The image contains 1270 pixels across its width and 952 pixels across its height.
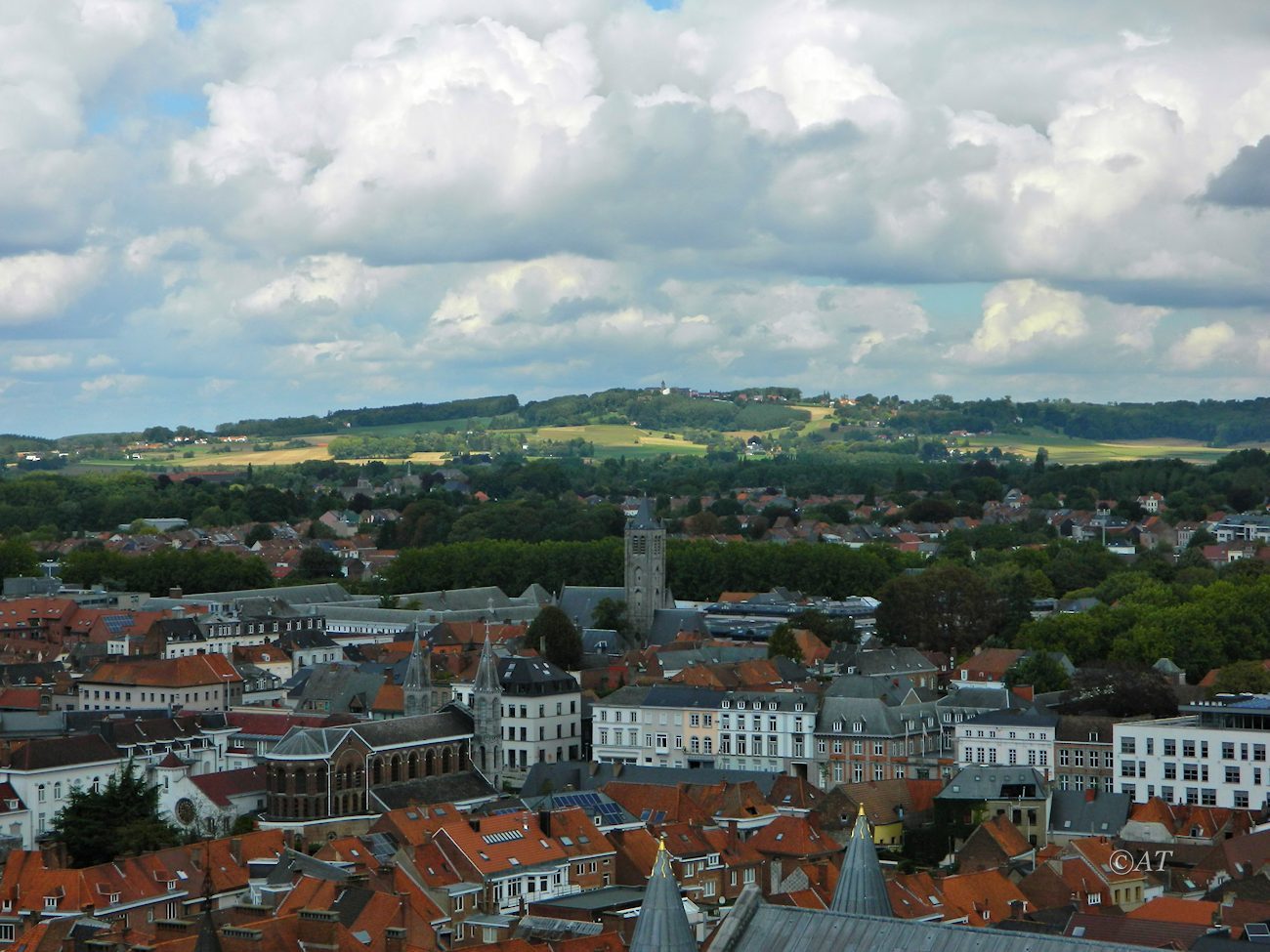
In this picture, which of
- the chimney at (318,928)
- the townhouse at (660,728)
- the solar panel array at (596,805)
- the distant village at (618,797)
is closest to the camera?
the chimney at (318,928)

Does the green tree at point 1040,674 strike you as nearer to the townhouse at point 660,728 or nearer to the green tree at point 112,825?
the townhouse at point 660,728

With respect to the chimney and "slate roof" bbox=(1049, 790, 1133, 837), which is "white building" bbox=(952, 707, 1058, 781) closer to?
"slate roof" bbox=(1049, 790, 1133, 837)

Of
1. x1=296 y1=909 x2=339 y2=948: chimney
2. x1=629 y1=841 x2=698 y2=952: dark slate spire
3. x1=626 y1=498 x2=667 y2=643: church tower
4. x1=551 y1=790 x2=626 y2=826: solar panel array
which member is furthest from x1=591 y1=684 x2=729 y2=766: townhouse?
x1=629 y1=841 x2=698 y2=952: dark slate spire

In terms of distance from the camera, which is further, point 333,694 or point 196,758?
point 333,694

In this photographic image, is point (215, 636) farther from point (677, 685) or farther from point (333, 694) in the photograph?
point (677, 685)

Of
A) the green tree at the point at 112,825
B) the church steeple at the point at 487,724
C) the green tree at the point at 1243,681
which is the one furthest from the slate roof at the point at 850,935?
the green tree at the point at 1243,681

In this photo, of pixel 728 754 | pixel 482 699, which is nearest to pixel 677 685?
pixel 728 754

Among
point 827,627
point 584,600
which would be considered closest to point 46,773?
point 827,627
